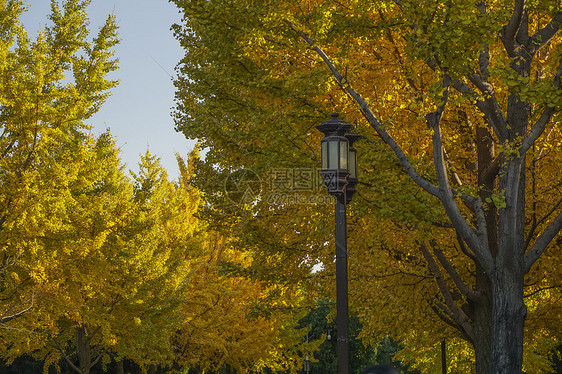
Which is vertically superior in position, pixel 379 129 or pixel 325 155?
pixel 379 129

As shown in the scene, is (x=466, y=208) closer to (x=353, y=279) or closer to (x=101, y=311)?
(x=353, y=279)

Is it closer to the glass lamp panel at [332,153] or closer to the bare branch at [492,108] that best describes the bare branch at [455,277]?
the bare branch at [492,108]

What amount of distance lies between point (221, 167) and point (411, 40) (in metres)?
6.26

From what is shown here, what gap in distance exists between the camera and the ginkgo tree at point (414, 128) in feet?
28.7

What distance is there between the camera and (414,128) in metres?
11.0

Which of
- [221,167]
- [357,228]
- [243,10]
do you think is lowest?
[357,228]

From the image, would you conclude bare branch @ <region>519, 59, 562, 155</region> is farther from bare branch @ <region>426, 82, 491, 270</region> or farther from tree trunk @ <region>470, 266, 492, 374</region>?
tree trunk @ <region>470, 266, 492, 374</region>

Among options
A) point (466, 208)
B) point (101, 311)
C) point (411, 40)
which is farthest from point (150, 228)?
point (411, 40)

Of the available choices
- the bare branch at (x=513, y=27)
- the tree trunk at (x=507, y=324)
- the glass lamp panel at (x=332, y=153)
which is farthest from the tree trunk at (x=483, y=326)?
the glass lamp panel at (x=332, y=153)

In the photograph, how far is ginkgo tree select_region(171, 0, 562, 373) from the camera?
875 cm

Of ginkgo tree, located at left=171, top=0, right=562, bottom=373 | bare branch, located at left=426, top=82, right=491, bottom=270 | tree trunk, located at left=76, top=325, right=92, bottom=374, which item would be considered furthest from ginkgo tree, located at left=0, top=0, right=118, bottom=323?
bare branch, located at left=426, top=82, right=491, bottom=270

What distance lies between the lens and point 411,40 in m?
8.66

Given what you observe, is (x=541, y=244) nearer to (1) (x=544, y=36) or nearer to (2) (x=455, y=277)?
(2) (x=455, y=277)

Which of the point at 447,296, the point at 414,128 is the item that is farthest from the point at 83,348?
→ the point at 414,128
